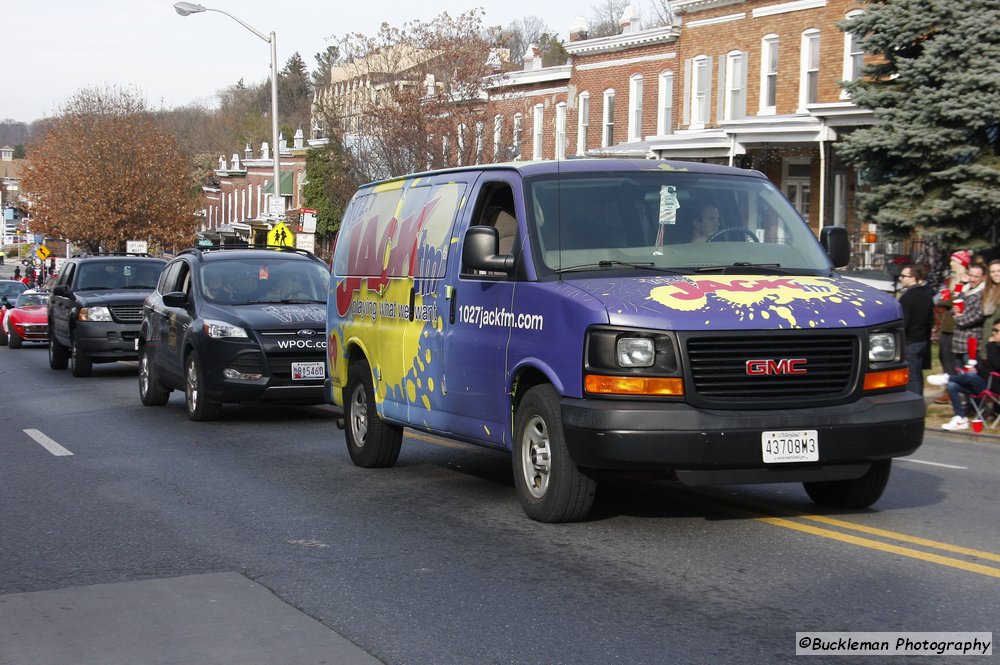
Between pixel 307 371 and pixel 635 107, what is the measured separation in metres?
29.6

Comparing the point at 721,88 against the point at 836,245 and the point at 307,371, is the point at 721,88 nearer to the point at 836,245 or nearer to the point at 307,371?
the point at 307,371

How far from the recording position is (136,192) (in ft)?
231

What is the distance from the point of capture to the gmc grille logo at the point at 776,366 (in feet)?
24.2

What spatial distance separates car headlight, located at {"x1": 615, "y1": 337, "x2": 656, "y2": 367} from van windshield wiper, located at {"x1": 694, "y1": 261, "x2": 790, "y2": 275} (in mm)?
916

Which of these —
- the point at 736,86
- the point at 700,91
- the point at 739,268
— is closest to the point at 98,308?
the point at 739,268

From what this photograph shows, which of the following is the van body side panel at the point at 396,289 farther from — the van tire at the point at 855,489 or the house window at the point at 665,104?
the house window at the point at 665,104

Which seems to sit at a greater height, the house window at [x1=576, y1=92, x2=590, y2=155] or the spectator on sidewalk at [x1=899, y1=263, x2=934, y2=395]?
the house window at [x1=576, y1=92, x2=590, y2=155]

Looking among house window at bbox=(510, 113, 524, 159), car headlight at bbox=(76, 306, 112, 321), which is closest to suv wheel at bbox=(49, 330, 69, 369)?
car headlight at bbox=(76, 306, 112, 321)

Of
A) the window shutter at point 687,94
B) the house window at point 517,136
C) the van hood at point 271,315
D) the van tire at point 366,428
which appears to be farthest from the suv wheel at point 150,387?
the house window at point 517,136

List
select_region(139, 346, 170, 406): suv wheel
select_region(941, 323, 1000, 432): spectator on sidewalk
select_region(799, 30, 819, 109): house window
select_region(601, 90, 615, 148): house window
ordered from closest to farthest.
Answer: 1. select_region(941, 323, 1000, 432): spectator on sidewalk
2. select_region(139, 346, 170, 406): suv wheel
3. select_region(799, 30, 819, 109): house window
4. select_region(601, 90, 615, 148): house window

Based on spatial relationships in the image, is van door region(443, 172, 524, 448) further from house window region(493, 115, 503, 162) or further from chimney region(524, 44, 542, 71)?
chimney region(524, 44, 542, 71)

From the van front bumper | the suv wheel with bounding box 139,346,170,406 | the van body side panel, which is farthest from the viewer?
the suv wheel with bounding box 139,346,170,406

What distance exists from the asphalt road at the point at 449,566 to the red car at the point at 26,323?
23255 millimetres

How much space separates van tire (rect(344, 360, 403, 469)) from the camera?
34.8 ft
